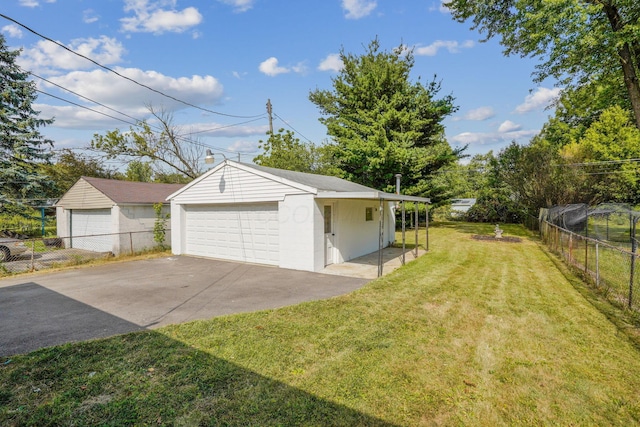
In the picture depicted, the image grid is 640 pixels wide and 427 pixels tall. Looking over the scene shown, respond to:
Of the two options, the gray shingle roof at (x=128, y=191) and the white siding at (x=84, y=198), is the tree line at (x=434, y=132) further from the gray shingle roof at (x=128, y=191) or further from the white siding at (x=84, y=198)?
the gray shingle roof at (x=128, y=191)

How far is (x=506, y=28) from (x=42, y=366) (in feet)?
→ 59.8

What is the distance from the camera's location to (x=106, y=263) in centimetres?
1087

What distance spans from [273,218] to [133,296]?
4523 millimetres

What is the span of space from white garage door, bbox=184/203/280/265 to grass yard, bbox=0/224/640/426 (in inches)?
189

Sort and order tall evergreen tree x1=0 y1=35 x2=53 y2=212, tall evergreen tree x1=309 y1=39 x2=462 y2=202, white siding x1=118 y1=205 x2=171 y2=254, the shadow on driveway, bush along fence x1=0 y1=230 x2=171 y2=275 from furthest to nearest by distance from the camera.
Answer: tall evergreen tree x1=309 y1=39 x2=462 y2=202, tall evergreen tree x1=0 y1=35 x2=53 y2=212, white siding x1=118 y1=205 x2=171 y2=254, bush along fence x1=0 y1=230 x2=171 y2=275, the shadow on driveway

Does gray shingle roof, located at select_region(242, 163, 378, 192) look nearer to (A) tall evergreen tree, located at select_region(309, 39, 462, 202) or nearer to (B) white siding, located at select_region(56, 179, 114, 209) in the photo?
(B) white siding, located at select_region(56, 179, 114, 209)

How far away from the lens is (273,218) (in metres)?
10.1

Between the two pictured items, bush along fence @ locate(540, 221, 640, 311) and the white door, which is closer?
bush along fence @ locate(540, 221, 640, 311)

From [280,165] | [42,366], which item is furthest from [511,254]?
[280,165]

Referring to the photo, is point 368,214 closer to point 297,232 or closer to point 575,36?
point 297,232

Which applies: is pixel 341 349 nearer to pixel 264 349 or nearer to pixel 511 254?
pixel 264 349

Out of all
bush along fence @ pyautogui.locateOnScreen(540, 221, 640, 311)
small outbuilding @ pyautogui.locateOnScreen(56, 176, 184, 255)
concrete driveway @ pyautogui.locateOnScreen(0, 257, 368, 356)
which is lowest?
concrete driveway @ pyautogui.locateOnScreen(0, 257, 368, 356)

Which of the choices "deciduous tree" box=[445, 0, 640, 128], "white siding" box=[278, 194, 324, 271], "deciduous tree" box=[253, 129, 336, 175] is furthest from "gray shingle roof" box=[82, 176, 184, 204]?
"deciduous tree" box=[445, 0, 640, 128]

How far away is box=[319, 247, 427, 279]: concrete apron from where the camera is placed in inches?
344
